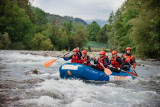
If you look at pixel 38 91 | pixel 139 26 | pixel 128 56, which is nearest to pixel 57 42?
pixel 139 26

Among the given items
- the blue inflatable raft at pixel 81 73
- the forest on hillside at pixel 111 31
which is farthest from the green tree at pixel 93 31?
the blue inflatable raft at pixel 81 73

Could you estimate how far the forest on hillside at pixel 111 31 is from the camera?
50.1ft

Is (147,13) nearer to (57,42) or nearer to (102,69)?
(102,69)

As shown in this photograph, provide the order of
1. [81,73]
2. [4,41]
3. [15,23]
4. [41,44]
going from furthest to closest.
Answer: [41,44] < [15,23] < [4,41] < [81,73]

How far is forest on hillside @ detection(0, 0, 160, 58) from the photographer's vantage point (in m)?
15.3

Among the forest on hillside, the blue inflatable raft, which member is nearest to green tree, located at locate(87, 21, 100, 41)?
the forest on hillside

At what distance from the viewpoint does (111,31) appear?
120 ft

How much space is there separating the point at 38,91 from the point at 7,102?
124 cm

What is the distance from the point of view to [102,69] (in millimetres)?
8094

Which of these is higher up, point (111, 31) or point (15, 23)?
point (15, 23)

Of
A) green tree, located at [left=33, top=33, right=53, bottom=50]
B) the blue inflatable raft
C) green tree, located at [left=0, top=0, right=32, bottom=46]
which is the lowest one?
the blue inflatable raft

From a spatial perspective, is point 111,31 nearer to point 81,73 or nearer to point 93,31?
point 81,73

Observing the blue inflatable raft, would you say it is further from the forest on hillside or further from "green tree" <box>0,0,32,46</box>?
"green tree" <box>0,0,32,46</box>

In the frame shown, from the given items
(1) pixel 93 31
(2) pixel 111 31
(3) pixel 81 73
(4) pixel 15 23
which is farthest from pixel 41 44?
(1) pixel 93 31
